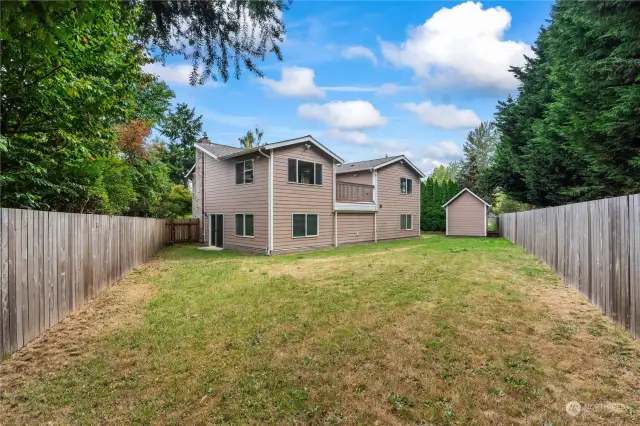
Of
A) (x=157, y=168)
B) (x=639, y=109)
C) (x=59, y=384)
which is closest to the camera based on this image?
(x=59, y=384)

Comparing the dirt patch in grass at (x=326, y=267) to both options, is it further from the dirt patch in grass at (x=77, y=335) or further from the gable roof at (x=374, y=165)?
the gable roof at (x=374, y=165)

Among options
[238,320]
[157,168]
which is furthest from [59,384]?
[157,168]

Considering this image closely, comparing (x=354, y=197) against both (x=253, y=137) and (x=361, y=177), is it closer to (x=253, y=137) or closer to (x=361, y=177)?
(x=361, y=177)

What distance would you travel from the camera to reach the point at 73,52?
231 inches

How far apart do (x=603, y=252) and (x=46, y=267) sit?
870 cm

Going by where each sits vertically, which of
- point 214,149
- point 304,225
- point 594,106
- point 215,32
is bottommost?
point 304,225

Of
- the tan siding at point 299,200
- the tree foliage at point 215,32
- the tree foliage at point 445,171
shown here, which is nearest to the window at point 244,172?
the tan siding at point 299,200

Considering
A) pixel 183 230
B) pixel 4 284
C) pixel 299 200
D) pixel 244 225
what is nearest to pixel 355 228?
pixel 299 200

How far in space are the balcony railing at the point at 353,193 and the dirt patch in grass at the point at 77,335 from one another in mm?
11367

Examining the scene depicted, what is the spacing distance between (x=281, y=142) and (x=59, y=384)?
11.5 m

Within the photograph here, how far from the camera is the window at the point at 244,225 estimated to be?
14.8 metres

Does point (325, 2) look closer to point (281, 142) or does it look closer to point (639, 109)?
point (639, 109)

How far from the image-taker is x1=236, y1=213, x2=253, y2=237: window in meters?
14.8

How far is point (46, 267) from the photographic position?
467cm
